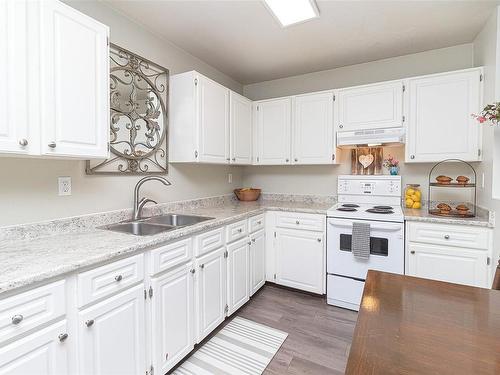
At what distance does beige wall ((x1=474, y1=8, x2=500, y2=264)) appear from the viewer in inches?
78.2

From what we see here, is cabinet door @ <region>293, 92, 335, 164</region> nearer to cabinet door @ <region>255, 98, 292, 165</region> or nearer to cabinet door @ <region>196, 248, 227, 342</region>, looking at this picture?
cabinet door @ <region>255, 98, 292, 165</region>

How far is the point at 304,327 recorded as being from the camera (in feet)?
7.27

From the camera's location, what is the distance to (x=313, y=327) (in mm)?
2217

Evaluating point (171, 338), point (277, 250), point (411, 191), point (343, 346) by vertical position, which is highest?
point (411, 191)

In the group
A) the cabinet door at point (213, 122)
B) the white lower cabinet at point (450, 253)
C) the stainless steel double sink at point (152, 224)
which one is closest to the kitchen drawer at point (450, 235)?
the white lower cabinet at point (450, 253)

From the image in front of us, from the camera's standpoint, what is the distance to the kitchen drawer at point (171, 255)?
152cm

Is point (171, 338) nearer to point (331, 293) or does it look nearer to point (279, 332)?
point (279, 332)

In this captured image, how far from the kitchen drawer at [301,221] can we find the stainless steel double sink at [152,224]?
942 millimetres

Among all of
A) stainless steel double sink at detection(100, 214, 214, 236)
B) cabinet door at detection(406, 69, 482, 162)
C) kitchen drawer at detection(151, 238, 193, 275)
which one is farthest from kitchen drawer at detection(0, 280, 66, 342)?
cabinet door at detection(406, 69, 482, 162)

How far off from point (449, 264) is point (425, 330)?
178cm

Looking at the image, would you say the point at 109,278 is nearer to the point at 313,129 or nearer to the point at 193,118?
the point at 193,118

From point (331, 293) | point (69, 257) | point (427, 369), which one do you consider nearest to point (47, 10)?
point (69, 257)

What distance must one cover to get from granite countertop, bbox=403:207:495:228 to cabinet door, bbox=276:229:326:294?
83cm

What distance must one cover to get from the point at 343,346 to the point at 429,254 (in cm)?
105
